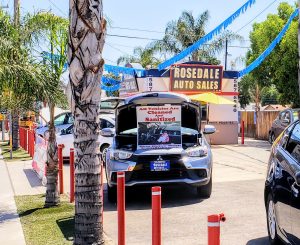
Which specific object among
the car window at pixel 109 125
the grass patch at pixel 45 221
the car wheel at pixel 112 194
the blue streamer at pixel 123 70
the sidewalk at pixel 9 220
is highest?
the blue streamer at pixel 123 70

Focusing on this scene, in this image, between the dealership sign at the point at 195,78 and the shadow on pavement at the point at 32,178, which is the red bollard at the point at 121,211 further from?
the dealership sign at the point at 195,78

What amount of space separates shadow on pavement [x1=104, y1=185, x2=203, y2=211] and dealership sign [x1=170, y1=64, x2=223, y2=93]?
39.6 feet

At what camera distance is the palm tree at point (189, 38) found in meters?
33.0

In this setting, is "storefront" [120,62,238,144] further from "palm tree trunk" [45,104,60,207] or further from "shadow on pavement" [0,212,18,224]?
"shadow on pavement" [0,212,18,224]

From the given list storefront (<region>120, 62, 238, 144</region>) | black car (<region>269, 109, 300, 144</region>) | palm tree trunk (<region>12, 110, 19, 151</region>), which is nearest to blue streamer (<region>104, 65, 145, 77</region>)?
storefront (<region>120, 62, 238, 144</region>)

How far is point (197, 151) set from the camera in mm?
9000

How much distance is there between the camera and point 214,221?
9.92 ft

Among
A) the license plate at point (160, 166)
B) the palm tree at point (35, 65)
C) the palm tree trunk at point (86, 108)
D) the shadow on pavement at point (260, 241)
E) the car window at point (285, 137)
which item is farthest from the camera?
the license plate at point (160, 166)

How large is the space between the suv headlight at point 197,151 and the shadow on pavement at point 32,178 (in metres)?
4.18

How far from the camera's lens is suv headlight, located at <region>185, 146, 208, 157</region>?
351 inches

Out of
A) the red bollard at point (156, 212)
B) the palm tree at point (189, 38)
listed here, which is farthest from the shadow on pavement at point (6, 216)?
the palm tree at point (189, 38)

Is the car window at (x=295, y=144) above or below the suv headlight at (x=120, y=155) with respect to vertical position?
above

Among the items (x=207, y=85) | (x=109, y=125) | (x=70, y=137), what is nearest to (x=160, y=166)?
(x=109, y=125)

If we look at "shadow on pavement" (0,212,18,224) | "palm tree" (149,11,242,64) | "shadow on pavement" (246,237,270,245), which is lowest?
"shadow on pavement" (0,212,18,224)
